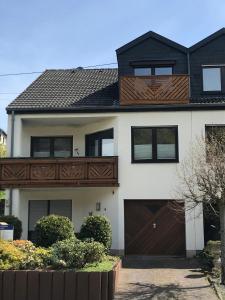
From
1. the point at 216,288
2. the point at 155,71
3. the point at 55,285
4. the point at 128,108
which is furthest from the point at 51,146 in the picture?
the point at 216,288

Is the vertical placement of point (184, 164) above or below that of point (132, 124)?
below

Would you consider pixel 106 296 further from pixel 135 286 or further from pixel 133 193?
pixel 133 193

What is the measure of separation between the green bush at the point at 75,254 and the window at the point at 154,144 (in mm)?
7780

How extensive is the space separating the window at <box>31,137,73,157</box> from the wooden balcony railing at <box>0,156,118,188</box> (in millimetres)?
2765

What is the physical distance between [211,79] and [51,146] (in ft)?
27.3

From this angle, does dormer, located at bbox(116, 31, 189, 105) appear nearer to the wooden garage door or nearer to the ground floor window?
the wooden garage door

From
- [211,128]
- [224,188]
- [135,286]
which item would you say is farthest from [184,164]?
[135,286]

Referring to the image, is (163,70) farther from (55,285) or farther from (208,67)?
(55,285)

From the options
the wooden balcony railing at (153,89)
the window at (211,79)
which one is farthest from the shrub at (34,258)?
the window at (211,79)

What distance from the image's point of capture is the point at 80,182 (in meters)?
19.9

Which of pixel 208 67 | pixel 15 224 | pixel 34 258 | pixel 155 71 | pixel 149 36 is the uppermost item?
pixel 149 36

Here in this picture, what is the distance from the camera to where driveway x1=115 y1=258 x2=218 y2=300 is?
12109mm

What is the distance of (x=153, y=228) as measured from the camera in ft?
65.5

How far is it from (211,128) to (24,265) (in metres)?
11.0
